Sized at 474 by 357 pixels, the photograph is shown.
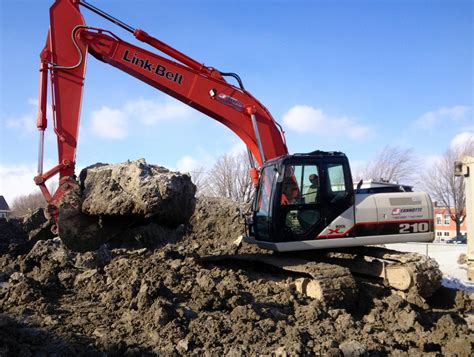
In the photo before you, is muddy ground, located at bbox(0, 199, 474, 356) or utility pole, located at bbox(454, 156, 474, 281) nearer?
muddy ground, located at bbox(0, 199, 474, 356)

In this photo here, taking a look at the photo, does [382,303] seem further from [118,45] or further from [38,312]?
[118,45]

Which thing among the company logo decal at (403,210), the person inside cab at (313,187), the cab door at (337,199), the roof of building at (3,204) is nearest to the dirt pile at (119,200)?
the person inside cab at (313,187)

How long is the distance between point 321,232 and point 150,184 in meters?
2.74


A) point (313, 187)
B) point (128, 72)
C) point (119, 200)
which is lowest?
point (119, 200)

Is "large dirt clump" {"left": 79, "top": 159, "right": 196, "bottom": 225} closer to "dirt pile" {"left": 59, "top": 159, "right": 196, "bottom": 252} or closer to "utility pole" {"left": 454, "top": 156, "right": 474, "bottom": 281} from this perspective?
"dirt pile" {"left": 59, "top": 159, "right": 196, "bottom": 252}

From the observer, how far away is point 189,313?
5.30 m

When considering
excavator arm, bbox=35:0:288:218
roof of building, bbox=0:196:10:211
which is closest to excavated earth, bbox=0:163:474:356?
excavator arm, bbox=35:0:288:218

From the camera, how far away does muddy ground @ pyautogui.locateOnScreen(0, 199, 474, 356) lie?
4.65 m

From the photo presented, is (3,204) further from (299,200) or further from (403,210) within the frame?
(403,210)

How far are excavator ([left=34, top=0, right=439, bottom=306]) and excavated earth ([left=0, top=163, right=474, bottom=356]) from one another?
56 centimetres

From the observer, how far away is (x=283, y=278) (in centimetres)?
764

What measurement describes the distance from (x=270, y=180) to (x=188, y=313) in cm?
307

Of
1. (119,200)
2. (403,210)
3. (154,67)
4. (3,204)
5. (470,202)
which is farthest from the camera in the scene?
(3,204)

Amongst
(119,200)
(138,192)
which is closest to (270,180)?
(138,192)
